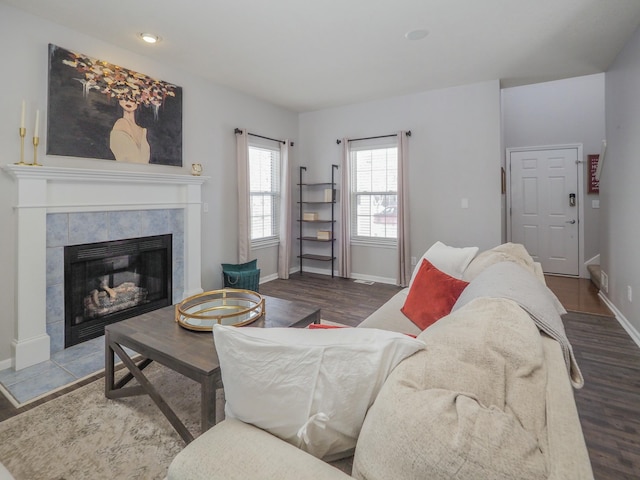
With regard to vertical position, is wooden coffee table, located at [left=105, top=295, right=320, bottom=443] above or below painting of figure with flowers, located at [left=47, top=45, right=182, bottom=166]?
below

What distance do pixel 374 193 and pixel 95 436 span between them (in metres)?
4.21

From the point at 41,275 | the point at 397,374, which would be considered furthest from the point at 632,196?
the point at 41,275

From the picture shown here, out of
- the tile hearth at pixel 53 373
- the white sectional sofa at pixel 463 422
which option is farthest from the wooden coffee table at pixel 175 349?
the white sectional sofa at pixel 463 422

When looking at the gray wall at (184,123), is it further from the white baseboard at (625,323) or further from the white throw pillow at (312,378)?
the white baseboard at (625,323)

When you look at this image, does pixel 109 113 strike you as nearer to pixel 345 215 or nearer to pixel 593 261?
pixel 345 215

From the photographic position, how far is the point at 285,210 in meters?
5.13

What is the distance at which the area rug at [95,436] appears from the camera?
1522mm

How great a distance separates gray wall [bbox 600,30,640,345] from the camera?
9.44ft

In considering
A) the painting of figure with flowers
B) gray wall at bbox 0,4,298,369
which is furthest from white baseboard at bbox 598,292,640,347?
the painting of figure with flowers

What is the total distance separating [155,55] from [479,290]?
142 inches

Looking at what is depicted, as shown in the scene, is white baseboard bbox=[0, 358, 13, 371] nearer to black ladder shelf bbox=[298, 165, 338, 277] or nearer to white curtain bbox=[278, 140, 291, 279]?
white curtain bbox=[278, 140, 291, 279]

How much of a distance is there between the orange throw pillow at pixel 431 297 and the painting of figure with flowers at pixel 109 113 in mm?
2838

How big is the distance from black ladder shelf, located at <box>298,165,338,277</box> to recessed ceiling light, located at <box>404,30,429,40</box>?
2416 millimetres

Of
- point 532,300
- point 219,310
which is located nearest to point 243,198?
point 219,310
